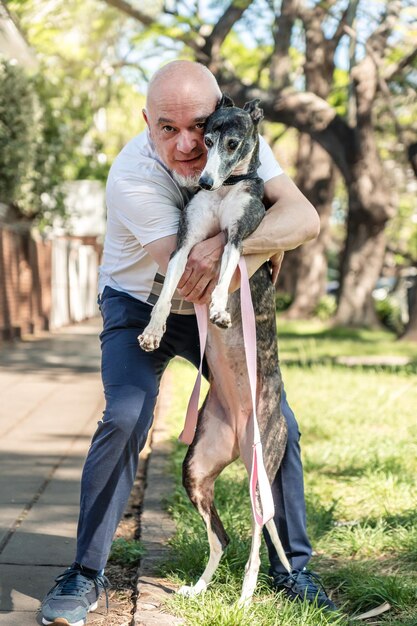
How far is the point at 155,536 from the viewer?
192 inches

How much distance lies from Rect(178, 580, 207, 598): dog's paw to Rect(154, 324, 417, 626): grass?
0.03 meters

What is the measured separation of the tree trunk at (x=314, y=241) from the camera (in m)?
25.6

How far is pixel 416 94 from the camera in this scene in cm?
1923

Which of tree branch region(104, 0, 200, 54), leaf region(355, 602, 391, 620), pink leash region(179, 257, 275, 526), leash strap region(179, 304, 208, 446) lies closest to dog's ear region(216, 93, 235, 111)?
pink leash region(179, 257, 275, 526)

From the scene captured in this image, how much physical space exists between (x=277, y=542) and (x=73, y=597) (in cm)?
86

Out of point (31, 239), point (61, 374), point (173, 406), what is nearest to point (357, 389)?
point (173, 406)

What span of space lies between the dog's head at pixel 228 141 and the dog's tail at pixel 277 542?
1.43m

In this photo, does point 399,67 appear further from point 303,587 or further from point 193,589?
point 193,589

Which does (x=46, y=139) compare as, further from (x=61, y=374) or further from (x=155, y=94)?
(x=155, y=94)

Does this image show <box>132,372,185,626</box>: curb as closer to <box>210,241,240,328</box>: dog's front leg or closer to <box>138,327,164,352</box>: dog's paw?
<box>138,327,164,352</box>: dog's paw

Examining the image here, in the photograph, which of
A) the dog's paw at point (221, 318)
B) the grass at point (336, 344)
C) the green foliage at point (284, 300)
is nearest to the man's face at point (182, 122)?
the dog's paw at point (221, 318)

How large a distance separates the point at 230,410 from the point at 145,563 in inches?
39.0

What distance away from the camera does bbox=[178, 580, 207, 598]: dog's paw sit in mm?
3902

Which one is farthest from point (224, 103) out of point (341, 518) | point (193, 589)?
point (341, 518)
